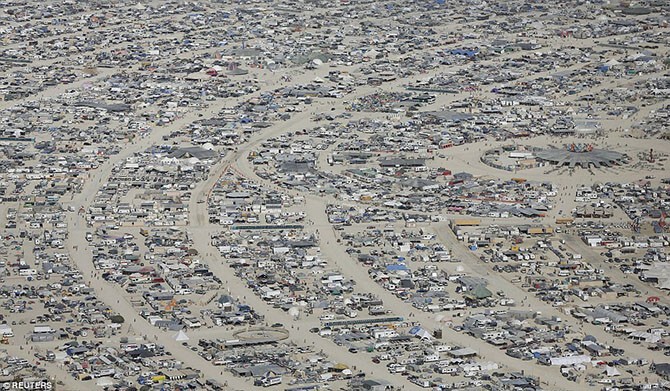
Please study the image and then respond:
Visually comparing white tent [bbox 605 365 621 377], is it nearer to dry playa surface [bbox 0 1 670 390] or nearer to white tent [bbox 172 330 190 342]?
dry playa surface [bbox 0 1 670 390]

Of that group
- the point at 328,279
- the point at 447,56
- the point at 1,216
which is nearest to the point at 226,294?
the point at 328,279

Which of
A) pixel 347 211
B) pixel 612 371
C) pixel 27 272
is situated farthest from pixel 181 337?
Answer: pixel 347 211

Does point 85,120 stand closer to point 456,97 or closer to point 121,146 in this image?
point 121,146

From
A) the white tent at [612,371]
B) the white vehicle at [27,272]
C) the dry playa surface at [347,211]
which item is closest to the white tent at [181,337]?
the dry playa surface at [347,211]

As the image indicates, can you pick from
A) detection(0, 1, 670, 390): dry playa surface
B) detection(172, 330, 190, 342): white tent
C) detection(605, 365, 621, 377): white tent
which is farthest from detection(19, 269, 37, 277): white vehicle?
detection(605, 365, 621, 377): white tent

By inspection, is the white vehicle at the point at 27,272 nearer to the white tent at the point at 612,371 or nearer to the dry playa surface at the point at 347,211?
the dry playa surface at the point at 347,211

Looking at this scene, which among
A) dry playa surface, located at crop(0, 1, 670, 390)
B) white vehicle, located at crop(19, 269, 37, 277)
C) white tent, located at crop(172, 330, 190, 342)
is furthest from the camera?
white vehicle, located at crop(19, 269, 37, 277)

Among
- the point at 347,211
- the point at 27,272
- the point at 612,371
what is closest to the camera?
the point at 612,371

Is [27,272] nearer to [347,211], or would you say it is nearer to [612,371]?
[347,211]

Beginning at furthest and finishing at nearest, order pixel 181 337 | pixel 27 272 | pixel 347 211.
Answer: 1. pixel 347 211
2. pixel 27 272
3. pixel 181 337

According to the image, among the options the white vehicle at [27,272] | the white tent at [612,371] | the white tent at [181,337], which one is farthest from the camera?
the white vehicle at [27,272]

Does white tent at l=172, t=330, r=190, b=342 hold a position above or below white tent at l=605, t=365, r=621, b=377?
above

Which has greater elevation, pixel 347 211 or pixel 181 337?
pixel 181 337
